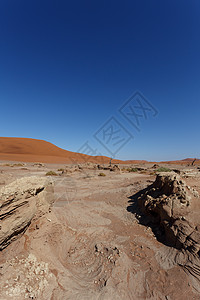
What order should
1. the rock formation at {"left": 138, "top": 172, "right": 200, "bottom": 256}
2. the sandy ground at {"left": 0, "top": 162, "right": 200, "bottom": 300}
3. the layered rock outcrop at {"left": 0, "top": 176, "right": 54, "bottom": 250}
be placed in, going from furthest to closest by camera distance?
the rock formation at {"left": 138, "top": 172, "right": 200, "bottom": 256} → the layered rock outcrop at {"left": 0, "top": 176, "right": 54, "bottom": 250} → the sandy ground at {"left": 0, "top": 162, "right": 200, "bottom": 300}

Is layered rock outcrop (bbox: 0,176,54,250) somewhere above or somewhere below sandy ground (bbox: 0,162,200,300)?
above

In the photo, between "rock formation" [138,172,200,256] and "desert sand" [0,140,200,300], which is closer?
"desert sand" [0,140,200,300]

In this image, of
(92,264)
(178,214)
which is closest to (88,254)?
(92,264)

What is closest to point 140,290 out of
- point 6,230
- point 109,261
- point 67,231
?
point 109,261

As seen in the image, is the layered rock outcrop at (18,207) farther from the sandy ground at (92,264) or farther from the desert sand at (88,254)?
the sandy ground at (92,264)

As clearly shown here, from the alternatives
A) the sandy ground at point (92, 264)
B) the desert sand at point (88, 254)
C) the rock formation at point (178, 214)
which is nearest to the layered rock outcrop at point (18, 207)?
the desert sand at point (88, 254)

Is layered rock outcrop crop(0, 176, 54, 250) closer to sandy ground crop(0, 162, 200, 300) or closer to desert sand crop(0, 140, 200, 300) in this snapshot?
desert sand crop(0, 140, 200, 300)

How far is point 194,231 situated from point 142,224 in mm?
1851

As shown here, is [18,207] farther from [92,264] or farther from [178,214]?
[178,214]

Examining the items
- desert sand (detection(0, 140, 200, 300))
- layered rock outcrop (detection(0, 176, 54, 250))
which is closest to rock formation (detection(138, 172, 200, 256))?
desert sand (detection(0, 140, 200, 300))

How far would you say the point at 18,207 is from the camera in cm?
325

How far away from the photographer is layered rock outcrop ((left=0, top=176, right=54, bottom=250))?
9.46ft

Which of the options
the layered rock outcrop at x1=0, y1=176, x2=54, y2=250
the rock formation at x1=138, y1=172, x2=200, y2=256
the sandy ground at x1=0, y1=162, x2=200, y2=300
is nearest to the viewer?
the sandy ground at x1=0, y1=162, x2=200, y2=300

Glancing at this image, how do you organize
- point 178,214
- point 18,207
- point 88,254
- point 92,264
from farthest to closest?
point 178,214 → point 88,254 → point 18,207 → point 92,264
